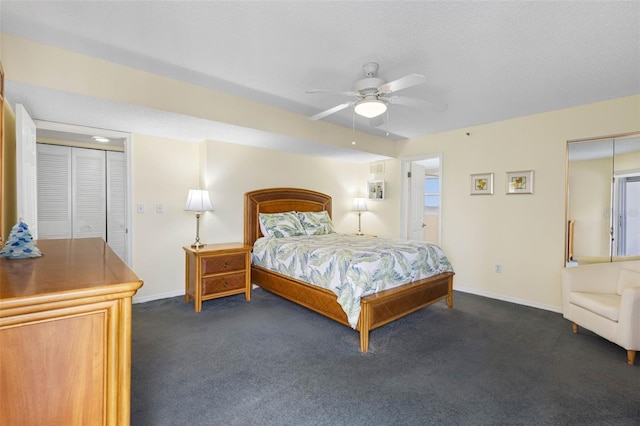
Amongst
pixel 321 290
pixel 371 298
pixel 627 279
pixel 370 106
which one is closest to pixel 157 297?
pixel 321 290

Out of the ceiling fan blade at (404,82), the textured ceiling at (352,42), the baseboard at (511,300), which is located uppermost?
the textured ceiling at (352,42)

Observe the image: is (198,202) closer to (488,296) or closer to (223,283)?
(223,283)

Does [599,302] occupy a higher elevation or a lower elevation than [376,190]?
lower

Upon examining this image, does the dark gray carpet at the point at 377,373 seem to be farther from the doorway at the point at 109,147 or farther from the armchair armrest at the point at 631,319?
the doorway at the point at 109,147

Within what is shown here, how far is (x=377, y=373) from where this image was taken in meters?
2.28

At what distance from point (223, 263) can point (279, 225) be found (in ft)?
3.28

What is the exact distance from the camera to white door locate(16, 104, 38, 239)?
7.52ft

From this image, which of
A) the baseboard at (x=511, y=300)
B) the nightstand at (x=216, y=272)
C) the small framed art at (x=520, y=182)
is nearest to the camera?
the nightstand at (x=216, y=272)

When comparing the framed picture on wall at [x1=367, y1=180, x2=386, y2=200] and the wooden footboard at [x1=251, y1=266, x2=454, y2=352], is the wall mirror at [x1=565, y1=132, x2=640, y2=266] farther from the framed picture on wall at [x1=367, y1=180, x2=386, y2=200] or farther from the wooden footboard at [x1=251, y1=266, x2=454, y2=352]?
the framed picture on wall at [x1=367, y1=180, x2=386, y2=200]

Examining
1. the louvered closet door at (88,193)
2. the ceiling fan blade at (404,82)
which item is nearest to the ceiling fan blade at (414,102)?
the ceiling fan blade at (404,82)

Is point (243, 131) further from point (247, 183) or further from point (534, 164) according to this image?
point (534, 164)

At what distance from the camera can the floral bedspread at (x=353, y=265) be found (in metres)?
2.75

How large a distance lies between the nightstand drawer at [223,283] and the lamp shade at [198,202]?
2.85 feet

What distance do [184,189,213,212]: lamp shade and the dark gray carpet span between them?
1.27 m
